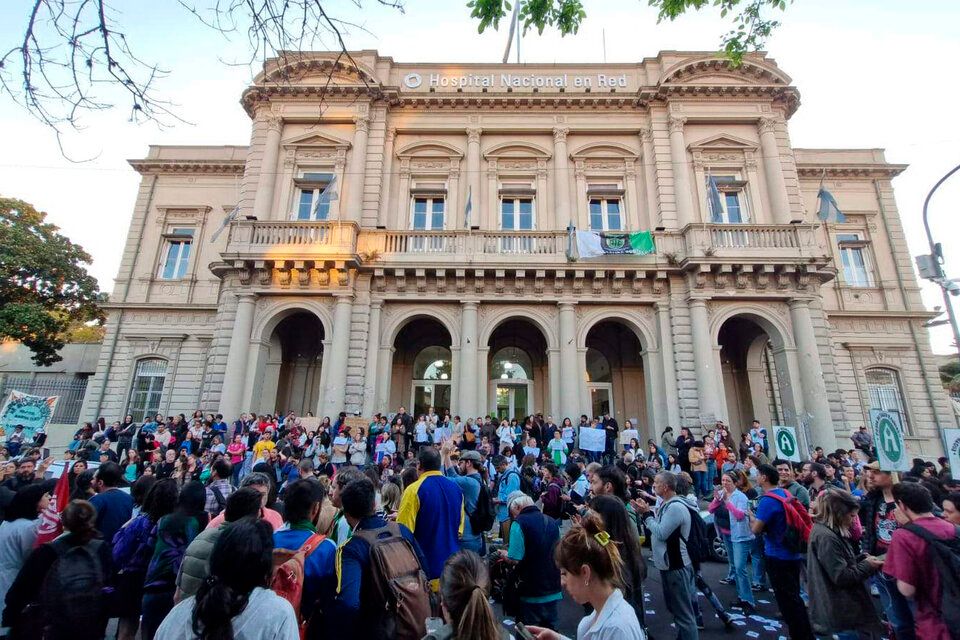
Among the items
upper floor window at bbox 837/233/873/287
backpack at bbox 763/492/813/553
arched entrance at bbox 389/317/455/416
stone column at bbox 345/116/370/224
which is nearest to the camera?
backpack at bbox 763/492/813/553

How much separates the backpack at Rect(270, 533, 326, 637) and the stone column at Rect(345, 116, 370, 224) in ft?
49.5

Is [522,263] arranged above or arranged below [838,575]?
above

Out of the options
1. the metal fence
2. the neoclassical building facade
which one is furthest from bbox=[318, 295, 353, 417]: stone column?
the metal fence

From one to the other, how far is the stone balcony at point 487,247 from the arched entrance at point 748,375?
8.99 feet

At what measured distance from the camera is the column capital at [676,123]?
1827cm

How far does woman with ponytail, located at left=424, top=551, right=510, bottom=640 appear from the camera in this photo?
2.00m

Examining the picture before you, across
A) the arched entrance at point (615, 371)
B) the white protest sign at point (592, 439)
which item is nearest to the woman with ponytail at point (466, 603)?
the white protest sign at point (592, 439)

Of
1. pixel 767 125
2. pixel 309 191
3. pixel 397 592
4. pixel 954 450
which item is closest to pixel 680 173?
pixel 767 125

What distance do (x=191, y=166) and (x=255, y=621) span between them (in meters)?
25.0

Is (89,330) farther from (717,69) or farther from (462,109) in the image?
(717,69)

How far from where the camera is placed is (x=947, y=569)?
3.49 m

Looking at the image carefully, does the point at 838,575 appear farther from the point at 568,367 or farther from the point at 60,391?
the point at 60,391

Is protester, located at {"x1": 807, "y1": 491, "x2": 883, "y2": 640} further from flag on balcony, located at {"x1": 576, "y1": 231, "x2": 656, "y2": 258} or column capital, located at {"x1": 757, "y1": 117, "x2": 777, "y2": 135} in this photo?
column capital, located at {"x1": 757, "y1": 117, "x2": 777, "y2": 135}

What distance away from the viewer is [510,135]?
63.1 feet
